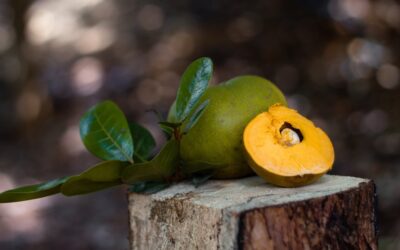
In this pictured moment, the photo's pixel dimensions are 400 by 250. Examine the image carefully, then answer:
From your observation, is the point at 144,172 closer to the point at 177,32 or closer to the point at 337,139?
the point at 337,139

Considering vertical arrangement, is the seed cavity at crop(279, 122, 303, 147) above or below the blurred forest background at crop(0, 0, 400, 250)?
below

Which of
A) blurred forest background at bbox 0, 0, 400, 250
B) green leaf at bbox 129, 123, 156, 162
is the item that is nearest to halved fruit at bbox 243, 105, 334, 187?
green leaf at bbox 129, 123, 156, 162

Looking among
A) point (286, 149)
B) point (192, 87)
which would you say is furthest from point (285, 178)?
point (192, 87)

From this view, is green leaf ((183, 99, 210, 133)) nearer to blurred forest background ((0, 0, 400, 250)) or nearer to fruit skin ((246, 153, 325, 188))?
fruit skin ((246, 153, 325, 188))

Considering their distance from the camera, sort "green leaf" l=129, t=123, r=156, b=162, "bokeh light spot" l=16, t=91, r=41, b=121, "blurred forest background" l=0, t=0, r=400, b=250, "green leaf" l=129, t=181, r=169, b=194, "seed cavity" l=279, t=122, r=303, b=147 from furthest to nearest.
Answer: "bokeh light spot" l=16, t=91, r=41, b=121 → "blurred forest background" l=0, t=0, r=400, b=250 → "green leaf" l=129, t=123, r=156, b=162 → "green leaf" l=129, t=181, r=169, b=194 → "seed cavity" l=279, t=122, r=303, b=147

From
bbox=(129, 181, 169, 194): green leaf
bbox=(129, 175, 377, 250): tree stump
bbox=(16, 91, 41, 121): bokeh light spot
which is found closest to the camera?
bbox=(129, 175, 377, 250): tree stump

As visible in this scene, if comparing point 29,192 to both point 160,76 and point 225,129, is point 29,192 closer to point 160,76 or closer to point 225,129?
point 225,129

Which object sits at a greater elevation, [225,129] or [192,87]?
[192,87]
